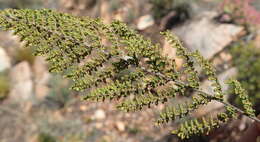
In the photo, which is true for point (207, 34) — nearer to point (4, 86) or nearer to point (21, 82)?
point (21, 82)

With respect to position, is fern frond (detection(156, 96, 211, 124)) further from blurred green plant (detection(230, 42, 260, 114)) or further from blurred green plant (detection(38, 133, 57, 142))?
blurred green plant (detection(38, 133, 57, 142))

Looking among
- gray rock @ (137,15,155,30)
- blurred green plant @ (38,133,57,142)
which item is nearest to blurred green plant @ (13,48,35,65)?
blurred green plant @ (38,133,57,142)

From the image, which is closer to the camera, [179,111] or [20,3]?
[179,111]

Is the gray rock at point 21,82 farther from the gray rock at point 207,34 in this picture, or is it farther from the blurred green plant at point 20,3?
the gray rock at point 207,34

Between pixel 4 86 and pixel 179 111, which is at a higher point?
pixel 4 86

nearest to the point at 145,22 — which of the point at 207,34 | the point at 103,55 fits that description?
the point at 207,34
